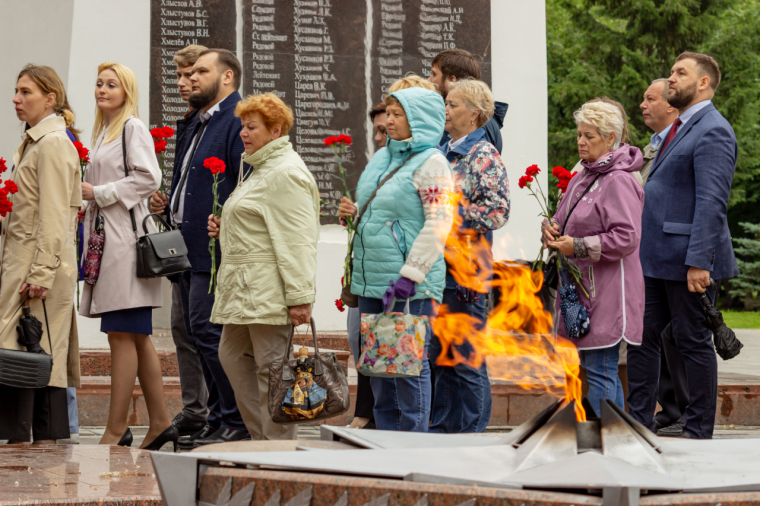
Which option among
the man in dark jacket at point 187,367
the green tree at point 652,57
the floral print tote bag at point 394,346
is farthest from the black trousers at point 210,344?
the green tree at point 652,57

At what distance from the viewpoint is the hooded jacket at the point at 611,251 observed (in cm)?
414

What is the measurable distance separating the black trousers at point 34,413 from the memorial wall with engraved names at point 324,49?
13.1 feet

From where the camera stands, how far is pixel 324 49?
8203 millimetres

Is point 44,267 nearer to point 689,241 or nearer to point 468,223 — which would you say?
point 468,223

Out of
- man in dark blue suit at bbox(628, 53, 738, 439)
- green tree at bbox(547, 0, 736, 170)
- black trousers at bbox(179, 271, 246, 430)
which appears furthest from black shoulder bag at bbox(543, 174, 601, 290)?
green tree at bbox(547, 0, 736, 170)

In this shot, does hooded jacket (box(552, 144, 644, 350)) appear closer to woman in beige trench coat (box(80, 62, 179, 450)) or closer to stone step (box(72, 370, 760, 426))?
stone step (box(72, 370, 760, 426))

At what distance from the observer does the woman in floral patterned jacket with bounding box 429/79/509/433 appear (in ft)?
13.9

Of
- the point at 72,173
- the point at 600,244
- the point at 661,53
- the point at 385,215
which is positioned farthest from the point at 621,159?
the point at 661,53

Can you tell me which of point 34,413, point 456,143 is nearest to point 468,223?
point 456,143

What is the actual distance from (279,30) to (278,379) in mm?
5058

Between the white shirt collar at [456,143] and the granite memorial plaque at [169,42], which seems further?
the granite memorial plaque at [169,42]

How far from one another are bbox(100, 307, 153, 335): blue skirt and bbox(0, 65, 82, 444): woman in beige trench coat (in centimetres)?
17

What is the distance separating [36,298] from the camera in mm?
4289

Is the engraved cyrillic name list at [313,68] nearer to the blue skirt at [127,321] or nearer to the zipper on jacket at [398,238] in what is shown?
the blue skirt at [127,321]
